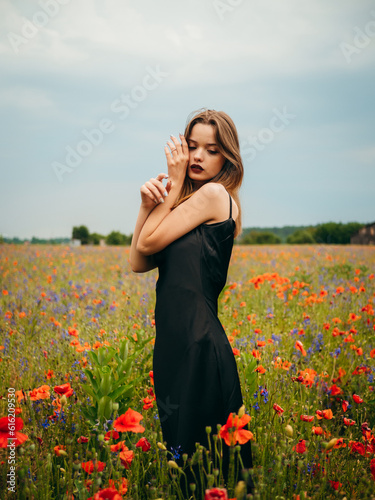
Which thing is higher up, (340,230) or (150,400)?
(340,230)

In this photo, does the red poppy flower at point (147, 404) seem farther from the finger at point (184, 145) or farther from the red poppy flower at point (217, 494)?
the finger at point (184, 145)

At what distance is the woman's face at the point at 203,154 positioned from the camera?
198cm

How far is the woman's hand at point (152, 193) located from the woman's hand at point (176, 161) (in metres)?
0.08

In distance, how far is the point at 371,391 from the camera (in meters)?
2.90

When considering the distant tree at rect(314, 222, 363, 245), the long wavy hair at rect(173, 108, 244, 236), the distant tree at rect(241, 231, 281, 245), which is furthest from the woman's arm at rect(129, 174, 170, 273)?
the distant tree at rect(241, 231, 281, 245)

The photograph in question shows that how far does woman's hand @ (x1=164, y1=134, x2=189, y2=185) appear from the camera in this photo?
1887 mm

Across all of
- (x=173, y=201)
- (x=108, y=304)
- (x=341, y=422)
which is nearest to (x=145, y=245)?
(x=173, y=201)

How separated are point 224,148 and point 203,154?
0.11 m

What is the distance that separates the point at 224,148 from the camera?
2000 mm

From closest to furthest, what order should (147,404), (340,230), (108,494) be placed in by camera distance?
(108,494) < (147,404) < (340,230)

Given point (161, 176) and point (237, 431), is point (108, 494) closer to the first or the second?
point (237, 431)

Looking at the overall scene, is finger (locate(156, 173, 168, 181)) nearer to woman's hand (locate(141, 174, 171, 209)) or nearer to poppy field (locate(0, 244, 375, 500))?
woman's hand (locate(141, 174, 171, 209))

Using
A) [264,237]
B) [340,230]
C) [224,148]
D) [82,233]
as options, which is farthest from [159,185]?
[264,237]

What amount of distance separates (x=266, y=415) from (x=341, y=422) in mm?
801
